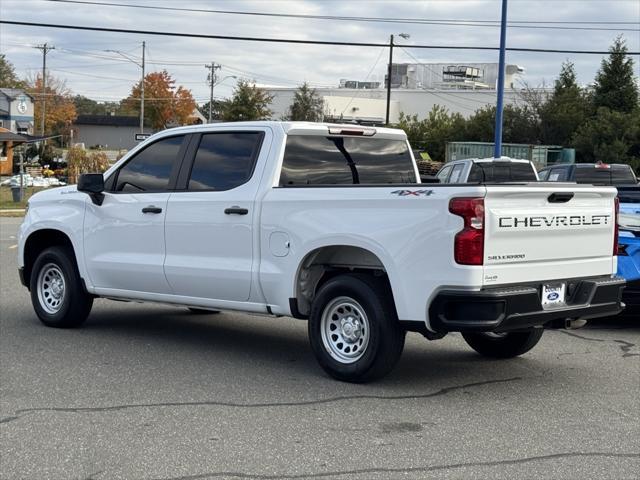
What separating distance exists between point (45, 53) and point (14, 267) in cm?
8150

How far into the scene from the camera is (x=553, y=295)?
6.85 meters

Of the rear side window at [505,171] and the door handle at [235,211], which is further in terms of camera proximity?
the rear side window at [505,171]

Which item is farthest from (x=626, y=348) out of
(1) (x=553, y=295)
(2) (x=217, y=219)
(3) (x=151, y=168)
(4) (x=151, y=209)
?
(3) (x=151, y=168)

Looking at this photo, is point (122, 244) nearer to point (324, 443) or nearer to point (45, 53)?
point (324, 443)

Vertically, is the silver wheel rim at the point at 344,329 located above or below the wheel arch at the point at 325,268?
below

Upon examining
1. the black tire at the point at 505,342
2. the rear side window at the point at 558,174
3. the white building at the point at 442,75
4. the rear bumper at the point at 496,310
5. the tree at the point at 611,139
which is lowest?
the black tire at the point at 505,342

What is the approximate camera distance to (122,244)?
8805 millimetres

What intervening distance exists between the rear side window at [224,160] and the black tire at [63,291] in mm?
1883

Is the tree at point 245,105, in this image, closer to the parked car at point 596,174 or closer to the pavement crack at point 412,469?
the parked car at point 596,174

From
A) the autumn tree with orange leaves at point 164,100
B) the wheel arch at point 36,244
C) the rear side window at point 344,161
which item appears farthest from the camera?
the autumn tree with orange leaves at point 164,100

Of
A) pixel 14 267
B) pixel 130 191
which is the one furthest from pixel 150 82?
pixel 130 191

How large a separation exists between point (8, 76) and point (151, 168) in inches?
4426

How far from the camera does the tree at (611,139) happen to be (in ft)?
147

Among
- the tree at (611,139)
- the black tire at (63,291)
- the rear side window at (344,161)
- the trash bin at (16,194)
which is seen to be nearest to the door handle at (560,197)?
the rear side window at (344,161)
